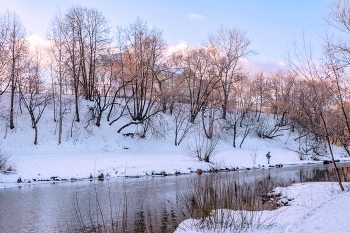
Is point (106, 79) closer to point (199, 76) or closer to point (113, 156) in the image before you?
point (199, 76)

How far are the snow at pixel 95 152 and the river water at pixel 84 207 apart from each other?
3.13 m

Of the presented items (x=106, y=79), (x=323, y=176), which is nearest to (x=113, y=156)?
(x=106, y=79)

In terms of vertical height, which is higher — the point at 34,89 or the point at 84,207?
the point at 34,89

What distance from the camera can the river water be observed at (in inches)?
429

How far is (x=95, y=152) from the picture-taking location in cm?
3219

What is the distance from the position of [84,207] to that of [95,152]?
18535 mm

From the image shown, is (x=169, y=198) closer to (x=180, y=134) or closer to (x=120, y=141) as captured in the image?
(x=120, y=141)

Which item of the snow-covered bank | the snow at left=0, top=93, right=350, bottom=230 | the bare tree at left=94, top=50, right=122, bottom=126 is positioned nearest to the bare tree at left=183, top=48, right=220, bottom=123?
the snow at left=0, top=93, right=350, bottom=230

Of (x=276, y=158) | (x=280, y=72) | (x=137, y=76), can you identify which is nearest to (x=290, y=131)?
(x=280, y=72)

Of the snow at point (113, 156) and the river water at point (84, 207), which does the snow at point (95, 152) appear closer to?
the snow at point (113, 156)

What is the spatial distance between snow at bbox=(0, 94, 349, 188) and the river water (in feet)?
10.3

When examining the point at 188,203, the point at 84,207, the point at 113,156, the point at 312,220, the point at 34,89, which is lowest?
the point at 84,207

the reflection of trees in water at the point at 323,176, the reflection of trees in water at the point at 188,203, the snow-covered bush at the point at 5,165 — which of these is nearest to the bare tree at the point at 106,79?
the snow-covered bush at the point at 5,165

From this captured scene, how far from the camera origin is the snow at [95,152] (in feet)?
79.2
